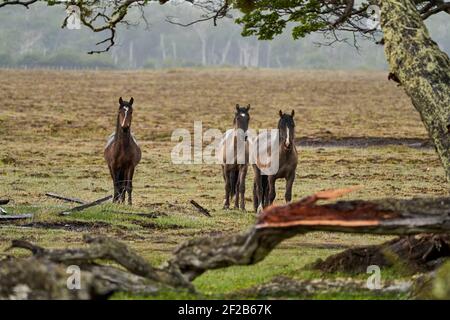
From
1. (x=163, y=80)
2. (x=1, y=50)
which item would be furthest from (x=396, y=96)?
(x=1, y=50)

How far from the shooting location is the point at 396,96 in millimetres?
79375

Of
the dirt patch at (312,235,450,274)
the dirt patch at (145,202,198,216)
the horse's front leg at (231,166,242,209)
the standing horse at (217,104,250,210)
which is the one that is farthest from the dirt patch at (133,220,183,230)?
the dirt patch at (312,235,450,274)

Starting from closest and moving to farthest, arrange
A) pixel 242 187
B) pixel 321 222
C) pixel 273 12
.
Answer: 1. pixel 321 222
2. pixel 273 12
3. pixel 242 187

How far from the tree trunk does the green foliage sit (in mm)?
7148

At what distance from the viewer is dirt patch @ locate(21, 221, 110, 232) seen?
59.9ft

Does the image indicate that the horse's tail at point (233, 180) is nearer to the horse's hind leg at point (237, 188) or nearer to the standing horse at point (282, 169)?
the horse's hind leg at point (237, 188)

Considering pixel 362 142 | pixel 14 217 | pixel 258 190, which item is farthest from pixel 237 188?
pixel 362 142

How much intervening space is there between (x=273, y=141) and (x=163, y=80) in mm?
78658

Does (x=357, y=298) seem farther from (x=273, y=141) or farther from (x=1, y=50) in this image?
(x=1, y=50)

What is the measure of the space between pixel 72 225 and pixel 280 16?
20.6 feet

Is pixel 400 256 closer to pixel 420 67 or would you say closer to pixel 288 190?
pixel 420 67

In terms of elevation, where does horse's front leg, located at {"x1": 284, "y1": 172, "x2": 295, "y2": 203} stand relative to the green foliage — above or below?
below

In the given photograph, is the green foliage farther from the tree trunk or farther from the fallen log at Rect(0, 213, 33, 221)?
the tree trunk

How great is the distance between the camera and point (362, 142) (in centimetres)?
4300
